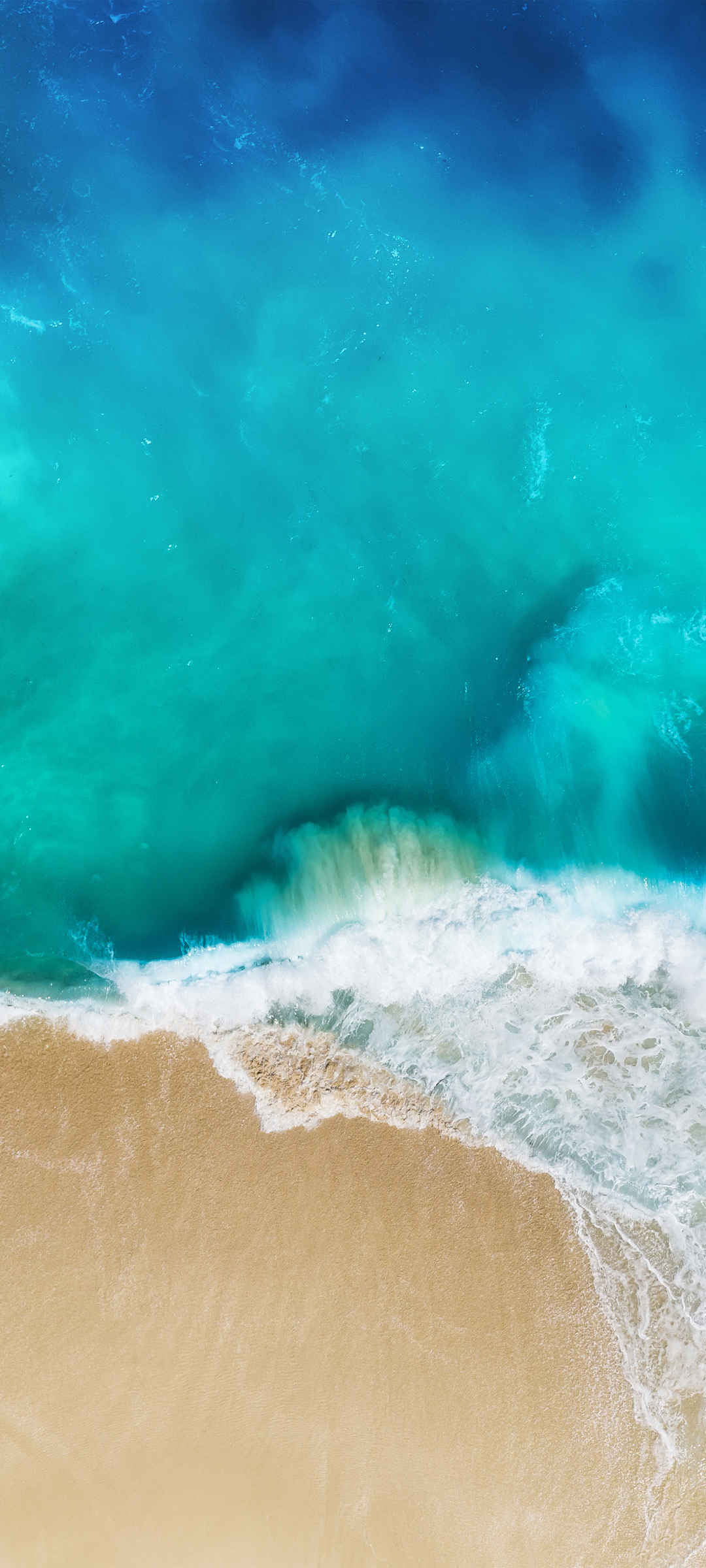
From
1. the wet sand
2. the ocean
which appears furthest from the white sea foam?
the wet sand

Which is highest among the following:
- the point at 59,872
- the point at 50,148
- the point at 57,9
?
the point at 57,9

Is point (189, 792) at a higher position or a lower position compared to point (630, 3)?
lower

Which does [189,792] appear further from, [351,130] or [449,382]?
[351,130]

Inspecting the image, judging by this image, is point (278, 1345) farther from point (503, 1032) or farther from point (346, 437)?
point (346, 437)

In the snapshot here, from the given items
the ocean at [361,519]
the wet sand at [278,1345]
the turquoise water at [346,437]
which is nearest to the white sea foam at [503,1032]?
the ocean at [361,519]

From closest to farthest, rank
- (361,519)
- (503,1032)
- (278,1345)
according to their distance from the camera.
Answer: (278,1345) < (503,1032) < (361,519)

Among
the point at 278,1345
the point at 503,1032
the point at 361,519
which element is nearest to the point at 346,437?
the point at 361,519

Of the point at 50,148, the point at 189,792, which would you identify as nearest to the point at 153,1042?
the point at 189,792
